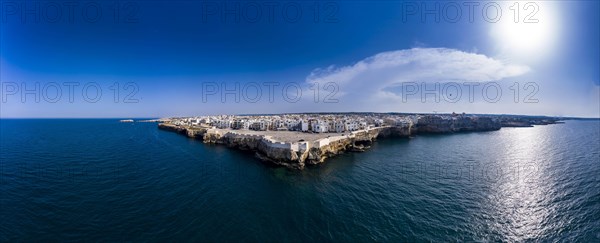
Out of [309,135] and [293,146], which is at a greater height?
[309,135]

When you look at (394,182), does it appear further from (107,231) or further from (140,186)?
(140,186)

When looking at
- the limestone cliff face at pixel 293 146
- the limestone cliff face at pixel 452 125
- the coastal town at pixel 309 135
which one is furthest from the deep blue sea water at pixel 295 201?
the limestone cliff face at pixel 452 125

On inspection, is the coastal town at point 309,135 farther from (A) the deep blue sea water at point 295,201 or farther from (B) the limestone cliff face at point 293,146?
(A) the deep blue sea water at point 295,201

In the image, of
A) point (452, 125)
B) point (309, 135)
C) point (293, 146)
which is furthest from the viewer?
point (452, 125)

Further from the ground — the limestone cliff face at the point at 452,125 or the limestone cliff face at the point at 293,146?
the limestone cliff face at the point at 452,125

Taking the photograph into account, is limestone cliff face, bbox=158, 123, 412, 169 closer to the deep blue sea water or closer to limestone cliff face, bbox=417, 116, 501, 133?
the deep blue sea water

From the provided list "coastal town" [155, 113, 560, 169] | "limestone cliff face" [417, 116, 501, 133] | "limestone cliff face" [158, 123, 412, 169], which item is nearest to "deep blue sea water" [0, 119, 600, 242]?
"limestone cliff face" [158, 123, 412, 169]

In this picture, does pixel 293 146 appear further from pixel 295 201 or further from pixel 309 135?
pixel 309 135

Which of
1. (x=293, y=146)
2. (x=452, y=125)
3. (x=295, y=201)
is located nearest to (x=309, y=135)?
(x=293, y=146)
